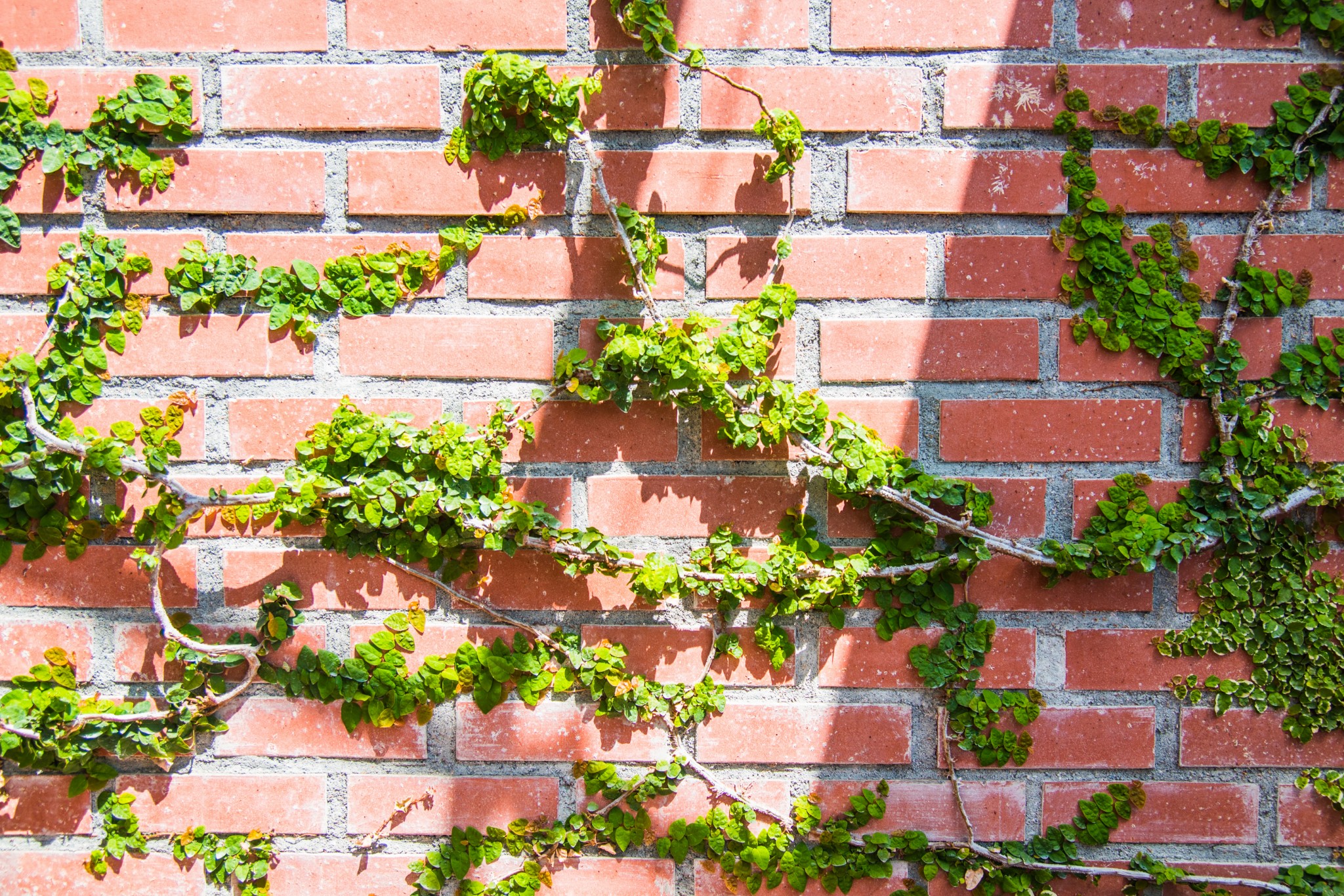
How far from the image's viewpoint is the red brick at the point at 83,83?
3.45 feet

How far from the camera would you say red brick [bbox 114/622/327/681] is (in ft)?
3.62

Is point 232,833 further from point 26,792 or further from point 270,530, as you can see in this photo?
point 270,530

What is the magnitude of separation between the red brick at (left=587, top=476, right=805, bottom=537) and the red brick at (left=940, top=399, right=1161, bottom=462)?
9.6 inches

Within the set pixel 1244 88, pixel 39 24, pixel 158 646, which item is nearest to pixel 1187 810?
pixel 1244 88

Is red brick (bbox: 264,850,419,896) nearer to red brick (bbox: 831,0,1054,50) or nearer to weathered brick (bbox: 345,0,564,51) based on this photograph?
weathered brick (bbox: 345,0,564,51)

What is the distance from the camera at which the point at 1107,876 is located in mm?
1115

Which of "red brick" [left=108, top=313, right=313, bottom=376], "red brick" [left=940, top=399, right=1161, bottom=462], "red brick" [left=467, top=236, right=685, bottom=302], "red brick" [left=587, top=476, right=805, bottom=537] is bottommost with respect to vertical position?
"red brick" [left=587, top=476, right=805, bottom=537]

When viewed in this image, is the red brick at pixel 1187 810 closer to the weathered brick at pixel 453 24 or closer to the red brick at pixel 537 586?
the red brick at pixel 537 586

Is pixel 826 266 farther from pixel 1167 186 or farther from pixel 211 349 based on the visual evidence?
pixel 211 349

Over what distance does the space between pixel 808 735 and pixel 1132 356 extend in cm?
71

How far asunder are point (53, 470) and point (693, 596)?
2.91 feet

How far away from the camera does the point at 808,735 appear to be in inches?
43.8

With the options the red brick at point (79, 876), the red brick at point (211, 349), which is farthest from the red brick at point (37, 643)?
the red brick at point (211, 349)

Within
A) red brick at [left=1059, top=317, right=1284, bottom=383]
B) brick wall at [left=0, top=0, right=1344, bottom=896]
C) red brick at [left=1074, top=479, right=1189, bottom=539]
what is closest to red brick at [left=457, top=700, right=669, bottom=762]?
brick wall at [left=0, top=0, right=1344, bottom=896]
